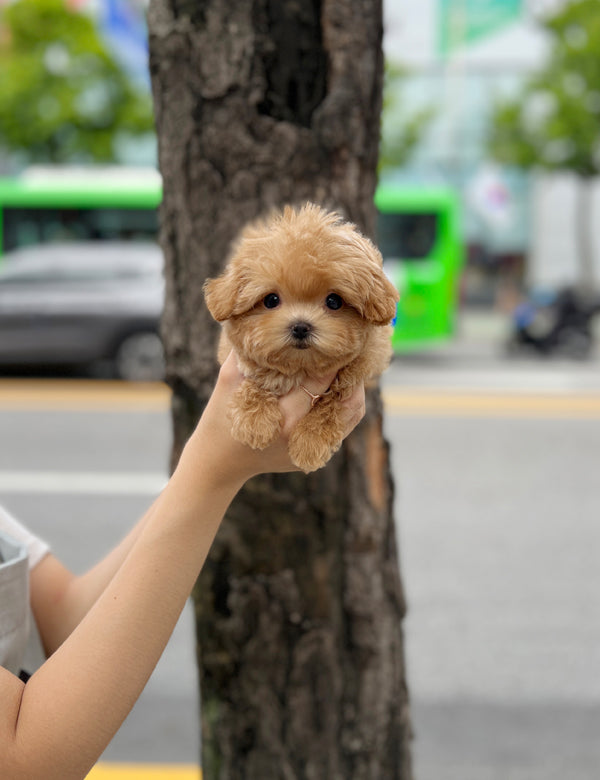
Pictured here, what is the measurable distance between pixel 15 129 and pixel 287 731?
17.0m

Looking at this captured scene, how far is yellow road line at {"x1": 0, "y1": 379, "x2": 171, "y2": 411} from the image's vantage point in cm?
881

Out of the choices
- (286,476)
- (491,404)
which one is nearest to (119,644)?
(286,476)

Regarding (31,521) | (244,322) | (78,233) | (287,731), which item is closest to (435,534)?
(31,521)

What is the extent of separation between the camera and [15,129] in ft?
55.0

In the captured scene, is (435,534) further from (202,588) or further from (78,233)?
(78,233)

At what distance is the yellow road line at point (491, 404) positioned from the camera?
8414mm

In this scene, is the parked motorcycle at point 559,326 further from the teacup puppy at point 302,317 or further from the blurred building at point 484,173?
the teacup puppy at point 302,317

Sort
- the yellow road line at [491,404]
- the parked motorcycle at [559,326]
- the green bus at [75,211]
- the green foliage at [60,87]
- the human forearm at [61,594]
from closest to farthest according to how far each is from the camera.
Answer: the human forearm at [61,594]
the yellow road line at [491,404]
the green bus at [75,211]
the parked motorcycle at [559,326]
the green foliage at [60,87]

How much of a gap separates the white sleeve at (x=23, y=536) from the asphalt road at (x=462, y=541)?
1.87 meters

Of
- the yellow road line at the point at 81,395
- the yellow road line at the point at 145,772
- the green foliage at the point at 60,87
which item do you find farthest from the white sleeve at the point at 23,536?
the green foliage at the point at 60,87

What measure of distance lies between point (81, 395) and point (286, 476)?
822cm

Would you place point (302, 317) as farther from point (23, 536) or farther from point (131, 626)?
point (23, 536)

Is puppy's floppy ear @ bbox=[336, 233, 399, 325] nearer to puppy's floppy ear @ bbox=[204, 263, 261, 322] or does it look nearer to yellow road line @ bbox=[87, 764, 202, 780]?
puppy's floppy ear @ bbox=[204, 263, 261, 322]

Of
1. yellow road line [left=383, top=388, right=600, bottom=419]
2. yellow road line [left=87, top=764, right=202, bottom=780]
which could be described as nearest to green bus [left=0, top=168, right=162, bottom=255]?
yellow road line [left=383, top=388, right=600, bottom=419]
